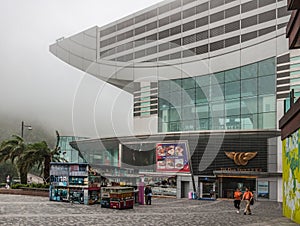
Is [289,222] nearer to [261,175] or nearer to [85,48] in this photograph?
[261,175]

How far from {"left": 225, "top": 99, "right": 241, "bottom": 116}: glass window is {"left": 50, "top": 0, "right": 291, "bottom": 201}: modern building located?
0.34ft

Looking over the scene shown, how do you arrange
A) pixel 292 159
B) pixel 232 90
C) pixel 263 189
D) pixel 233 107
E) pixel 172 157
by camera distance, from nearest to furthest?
pixel 292 159 < pixel 263 189 < pixel 172 157 < pixel 233 107 < pixel 232 90

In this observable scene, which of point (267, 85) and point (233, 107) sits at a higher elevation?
point (267, 85)

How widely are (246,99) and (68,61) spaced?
37.6 metres

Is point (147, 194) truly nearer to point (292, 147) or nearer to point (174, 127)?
point (292, 147)

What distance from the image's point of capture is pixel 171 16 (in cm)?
5684

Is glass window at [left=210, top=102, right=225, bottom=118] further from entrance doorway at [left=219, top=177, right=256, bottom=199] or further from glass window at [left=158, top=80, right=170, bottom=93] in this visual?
entrance doorway at [left=219, top=177, right=256, bottom=199]

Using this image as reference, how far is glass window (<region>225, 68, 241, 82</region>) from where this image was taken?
48.5 meters

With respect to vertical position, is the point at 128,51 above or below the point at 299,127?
above

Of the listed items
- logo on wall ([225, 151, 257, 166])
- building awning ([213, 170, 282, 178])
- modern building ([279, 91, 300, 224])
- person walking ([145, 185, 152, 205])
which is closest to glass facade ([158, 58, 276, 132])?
logo on wall ([225, 151, 257, 166])

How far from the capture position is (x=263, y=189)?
4406cm

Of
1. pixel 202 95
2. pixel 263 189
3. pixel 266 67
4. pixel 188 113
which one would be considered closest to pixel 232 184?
pixel 263 189

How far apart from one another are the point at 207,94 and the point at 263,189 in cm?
1200

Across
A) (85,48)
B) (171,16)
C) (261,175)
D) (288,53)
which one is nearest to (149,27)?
(171,16)
